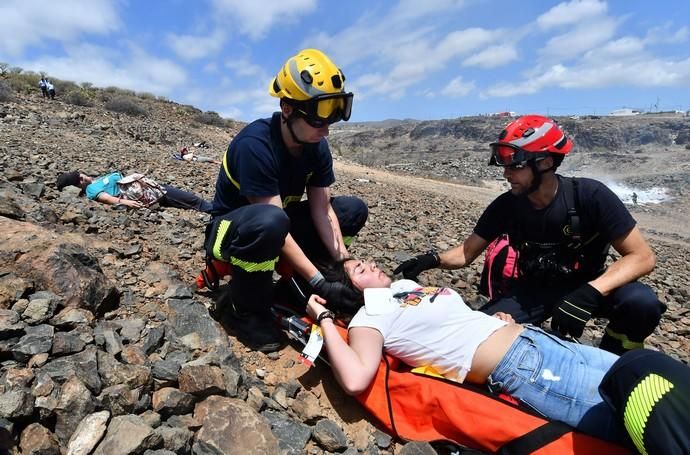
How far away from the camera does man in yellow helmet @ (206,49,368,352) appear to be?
293 centimetres

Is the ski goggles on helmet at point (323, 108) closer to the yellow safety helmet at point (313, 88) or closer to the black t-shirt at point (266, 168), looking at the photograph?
the yellow safety helmet at point (313, 88)

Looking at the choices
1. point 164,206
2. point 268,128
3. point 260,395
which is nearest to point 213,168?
point 164,206

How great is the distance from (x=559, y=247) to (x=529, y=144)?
0.88 m

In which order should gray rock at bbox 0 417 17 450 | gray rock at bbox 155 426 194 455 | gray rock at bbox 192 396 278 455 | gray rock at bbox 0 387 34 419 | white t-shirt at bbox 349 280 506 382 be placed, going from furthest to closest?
white t-shirt at bbox 349 280 506 382, gray rock at bbox 192 396 278 455, gray rock at bbox 155 426 194 455, gray rock at bbox 0 387 34 419, gray rock at bbox 0 417 17 450

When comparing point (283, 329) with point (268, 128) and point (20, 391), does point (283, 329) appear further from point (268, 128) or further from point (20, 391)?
point (20, 391)

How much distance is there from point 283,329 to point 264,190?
3.54ft

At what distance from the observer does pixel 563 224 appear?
356 cm

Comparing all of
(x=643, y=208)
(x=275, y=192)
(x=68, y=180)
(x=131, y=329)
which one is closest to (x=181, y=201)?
(x=68, y=180)

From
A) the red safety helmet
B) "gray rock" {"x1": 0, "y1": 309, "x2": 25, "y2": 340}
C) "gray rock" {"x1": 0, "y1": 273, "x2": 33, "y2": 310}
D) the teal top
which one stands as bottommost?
"gray rock" {"x1": 0, "y1": 309, "x2": 25, "y2": 340}

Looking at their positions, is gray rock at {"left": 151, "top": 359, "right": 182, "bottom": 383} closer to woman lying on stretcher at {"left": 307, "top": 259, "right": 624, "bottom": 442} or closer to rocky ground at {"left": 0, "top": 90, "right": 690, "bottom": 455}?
rocky ground at {"left": 0, "top": 90, "right": 690, "bottom": 455}

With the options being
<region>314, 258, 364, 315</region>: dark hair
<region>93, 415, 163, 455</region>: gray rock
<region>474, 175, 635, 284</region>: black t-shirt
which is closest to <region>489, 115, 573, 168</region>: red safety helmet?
<region>474, 175, 635, 284</region>: black t-shirt

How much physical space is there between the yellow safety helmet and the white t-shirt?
51.8 inches

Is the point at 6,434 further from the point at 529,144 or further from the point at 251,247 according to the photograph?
the point at 529,144

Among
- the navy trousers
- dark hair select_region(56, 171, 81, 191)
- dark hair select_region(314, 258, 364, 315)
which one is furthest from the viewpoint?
the navy trousers
